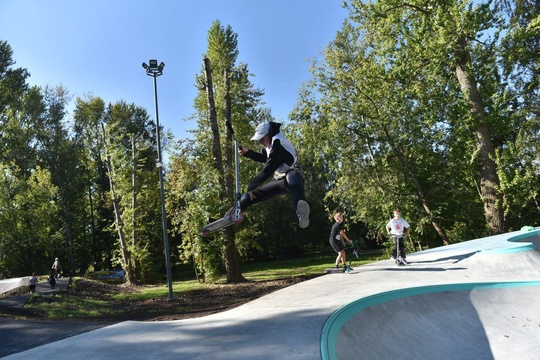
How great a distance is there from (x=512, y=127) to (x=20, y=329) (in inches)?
833

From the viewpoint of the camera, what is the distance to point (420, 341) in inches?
240

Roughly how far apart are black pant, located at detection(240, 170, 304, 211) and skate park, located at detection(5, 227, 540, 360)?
1.86 metres

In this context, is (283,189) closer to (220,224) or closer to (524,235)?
(220,224)

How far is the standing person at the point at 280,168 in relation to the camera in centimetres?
532

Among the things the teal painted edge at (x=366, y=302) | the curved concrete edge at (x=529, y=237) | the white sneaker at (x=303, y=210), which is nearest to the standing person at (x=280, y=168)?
the white sneaker at (x=303, y=210)

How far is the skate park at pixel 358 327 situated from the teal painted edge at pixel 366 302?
19 mm

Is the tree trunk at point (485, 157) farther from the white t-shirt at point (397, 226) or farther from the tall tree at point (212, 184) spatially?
the tall tree at point (212, 184)

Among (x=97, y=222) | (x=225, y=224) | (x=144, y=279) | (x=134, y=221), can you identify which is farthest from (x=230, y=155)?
(x=97, y=222)

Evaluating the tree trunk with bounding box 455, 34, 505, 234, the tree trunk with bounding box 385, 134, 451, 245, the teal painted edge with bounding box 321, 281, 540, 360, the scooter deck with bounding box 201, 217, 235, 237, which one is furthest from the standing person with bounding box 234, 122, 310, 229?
the tree trunk with bounding box 455, 34, 505, 234

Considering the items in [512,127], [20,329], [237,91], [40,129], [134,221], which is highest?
[40,129]

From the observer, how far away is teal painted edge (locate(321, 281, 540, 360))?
4533 mm

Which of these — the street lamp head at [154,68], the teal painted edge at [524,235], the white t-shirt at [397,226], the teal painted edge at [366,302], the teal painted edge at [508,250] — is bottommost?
the teal painted edge at [366,302]

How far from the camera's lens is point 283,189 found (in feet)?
19.1

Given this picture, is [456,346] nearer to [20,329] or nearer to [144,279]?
[20,329]
